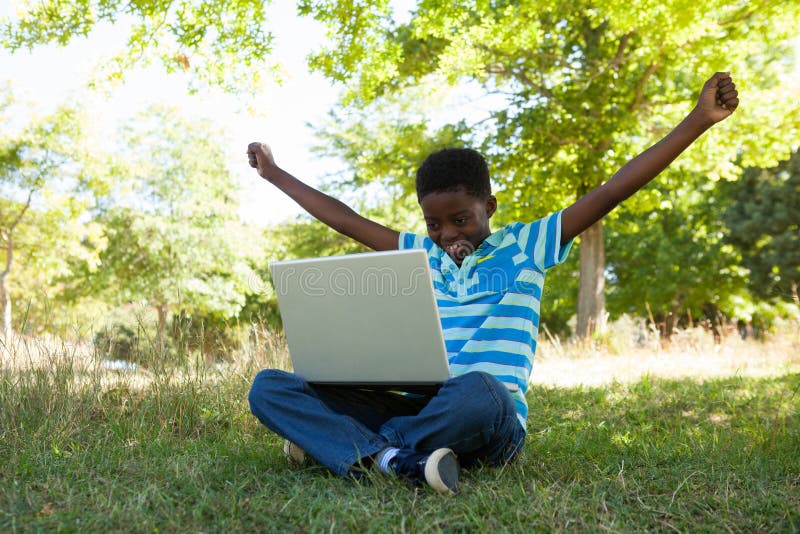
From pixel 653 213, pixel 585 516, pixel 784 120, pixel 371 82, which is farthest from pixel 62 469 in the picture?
pixel 653 213

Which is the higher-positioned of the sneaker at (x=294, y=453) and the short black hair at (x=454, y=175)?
the short black hair at (x=454, y=175)

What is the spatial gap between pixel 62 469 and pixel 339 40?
5341 mm

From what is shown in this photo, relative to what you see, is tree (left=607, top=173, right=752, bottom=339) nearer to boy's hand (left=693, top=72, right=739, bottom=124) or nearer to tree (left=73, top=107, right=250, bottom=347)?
tree (left=73, top=107, right=250, bottom=347)

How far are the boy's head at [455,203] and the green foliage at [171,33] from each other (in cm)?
444

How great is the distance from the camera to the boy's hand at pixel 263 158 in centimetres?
310

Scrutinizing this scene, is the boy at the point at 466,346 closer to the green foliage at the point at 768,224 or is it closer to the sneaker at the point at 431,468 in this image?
the sneaker at the point at 431,468

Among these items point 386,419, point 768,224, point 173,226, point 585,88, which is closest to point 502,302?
point 386,419

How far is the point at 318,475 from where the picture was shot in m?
2.42

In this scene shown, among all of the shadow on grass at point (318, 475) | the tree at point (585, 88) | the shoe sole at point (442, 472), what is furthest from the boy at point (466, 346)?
the tree at point (585, 88)

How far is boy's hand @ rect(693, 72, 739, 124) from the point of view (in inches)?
91.6

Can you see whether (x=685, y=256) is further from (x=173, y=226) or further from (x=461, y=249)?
(x=461, y=249)

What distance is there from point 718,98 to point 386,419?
1620mm

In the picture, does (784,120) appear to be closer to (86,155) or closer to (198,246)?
(86,155)

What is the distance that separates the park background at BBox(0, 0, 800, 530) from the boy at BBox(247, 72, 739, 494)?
0.14m
